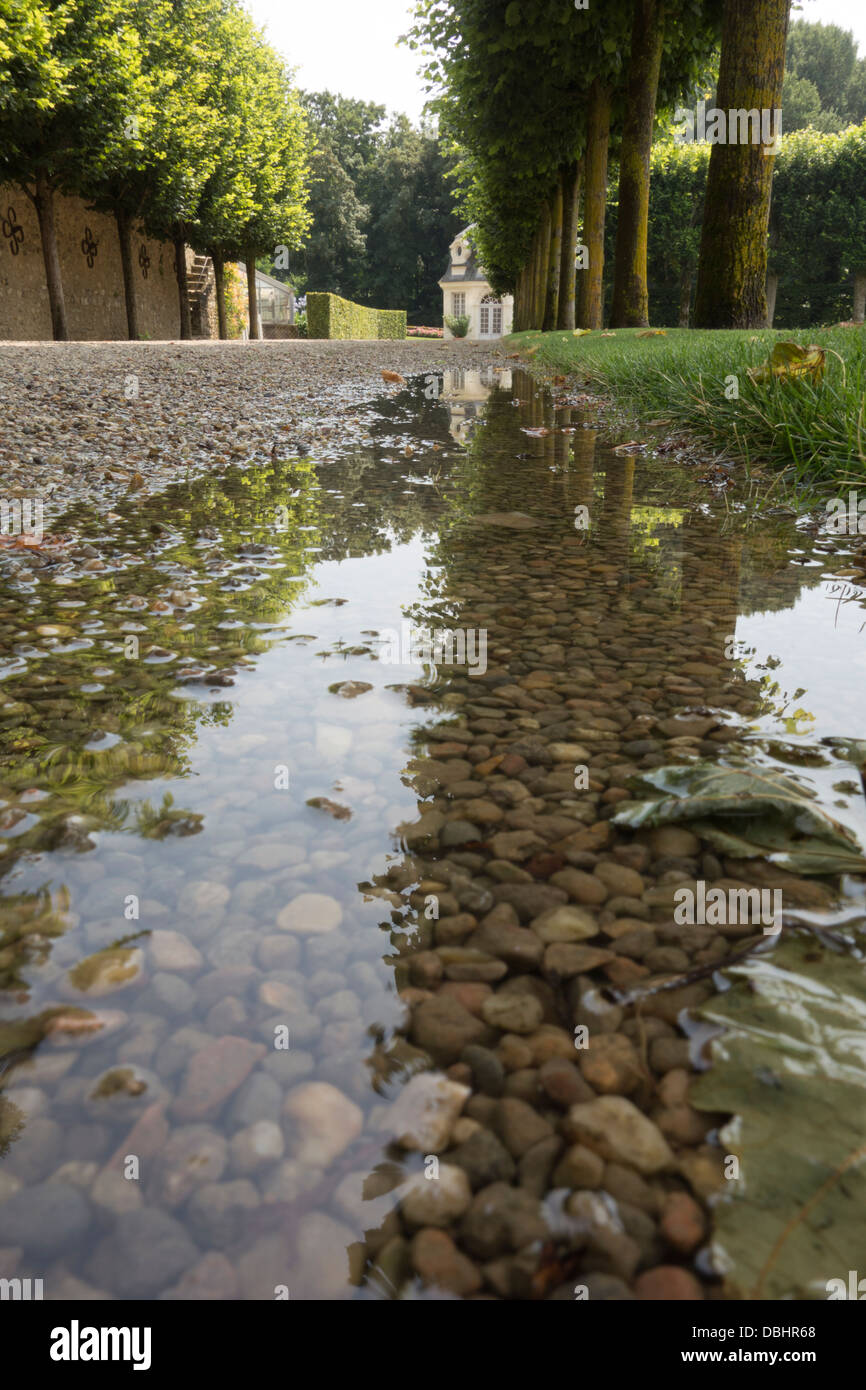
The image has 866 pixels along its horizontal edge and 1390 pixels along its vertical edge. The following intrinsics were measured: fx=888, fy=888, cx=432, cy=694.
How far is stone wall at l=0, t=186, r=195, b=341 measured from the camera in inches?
929

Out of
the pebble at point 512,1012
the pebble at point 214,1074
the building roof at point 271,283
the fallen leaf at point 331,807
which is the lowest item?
the pebble at point 214,1074

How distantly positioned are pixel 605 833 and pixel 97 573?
2.13 m

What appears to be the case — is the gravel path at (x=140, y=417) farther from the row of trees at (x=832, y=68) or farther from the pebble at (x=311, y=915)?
the row of trees at (x=832, y=68)

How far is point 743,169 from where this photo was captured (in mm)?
8914

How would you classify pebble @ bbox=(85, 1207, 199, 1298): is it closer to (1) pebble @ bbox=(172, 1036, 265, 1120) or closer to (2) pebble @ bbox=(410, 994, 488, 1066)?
(1) pebble @ bbox=(172, 1036, 265, 1120)

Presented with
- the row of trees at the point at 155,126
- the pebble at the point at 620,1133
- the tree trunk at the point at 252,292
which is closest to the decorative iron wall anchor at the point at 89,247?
the row of trees at the point at 155,126

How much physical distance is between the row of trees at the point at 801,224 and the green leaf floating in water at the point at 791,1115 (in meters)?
38.1

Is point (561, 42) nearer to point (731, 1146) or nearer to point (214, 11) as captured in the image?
point (731, 1146)

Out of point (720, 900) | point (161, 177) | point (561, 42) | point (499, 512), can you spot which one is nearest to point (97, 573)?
point (499, 512)

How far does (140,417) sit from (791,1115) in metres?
7.12

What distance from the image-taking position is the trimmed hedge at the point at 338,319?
35812mm

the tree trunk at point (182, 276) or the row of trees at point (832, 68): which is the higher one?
the row of trees at point (832, 68)

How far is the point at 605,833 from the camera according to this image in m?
→ 1.43

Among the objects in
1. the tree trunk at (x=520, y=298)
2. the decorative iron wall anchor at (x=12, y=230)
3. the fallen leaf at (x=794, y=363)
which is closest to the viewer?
the fallen leaf at (x=794, y=363)
